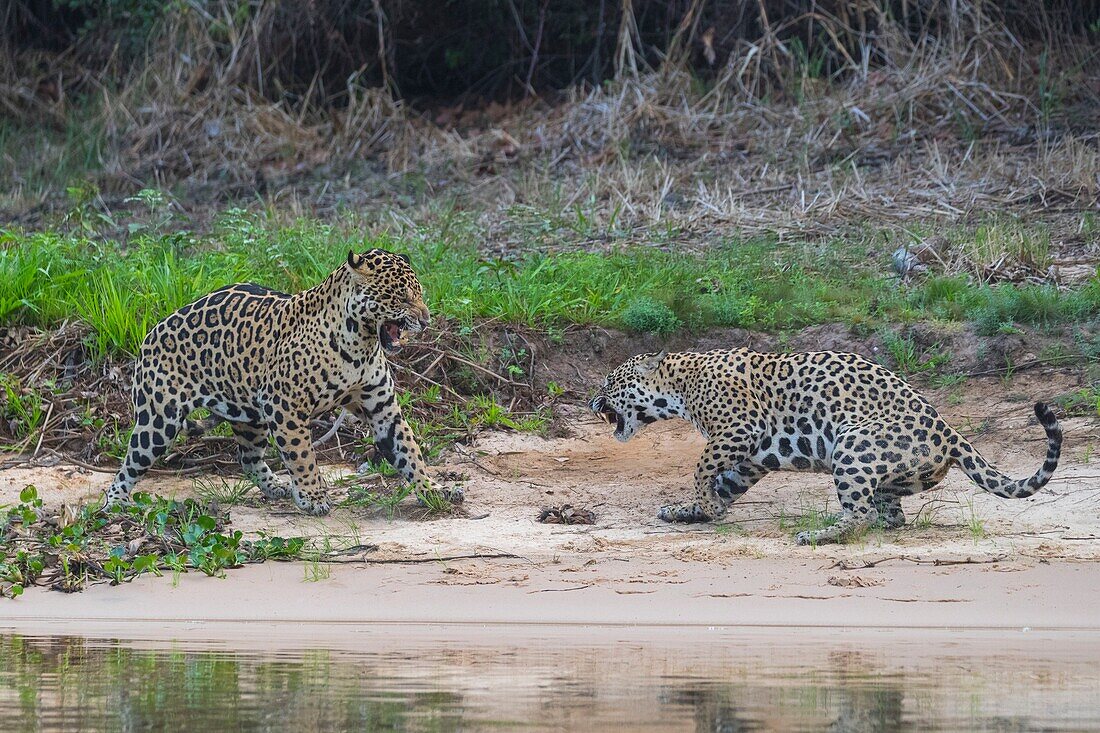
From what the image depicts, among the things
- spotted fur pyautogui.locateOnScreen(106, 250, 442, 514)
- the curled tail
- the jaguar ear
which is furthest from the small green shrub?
the curled tail

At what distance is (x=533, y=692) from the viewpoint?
5.38 meters

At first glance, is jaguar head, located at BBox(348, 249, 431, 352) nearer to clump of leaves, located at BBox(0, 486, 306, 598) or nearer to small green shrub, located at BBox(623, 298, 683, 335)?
clump of leaves, located at BBox(0, 486, 306, 598)

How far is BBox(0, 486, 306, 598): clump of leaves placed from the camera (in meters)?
7.50

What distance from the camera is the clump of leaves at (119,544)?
7504mm

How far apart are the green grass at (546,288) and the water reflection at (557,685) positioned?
166 inches

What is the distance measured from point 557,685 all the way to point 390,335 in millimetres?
3353

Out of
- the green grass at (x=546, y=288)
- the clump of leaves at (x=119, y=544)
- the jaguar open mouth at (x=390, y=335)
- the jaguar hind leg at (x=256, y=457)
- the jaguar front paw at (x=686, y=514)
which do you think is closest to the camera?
the clump of leaves at (x=119, y=544)

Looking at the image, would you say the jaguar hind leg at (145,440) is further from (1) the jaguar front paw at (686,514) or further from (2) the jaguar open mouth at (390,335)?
(1) the jaguar front paw at (686,514)

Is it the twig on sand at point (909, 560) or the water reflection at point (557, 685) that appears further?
the twig on sand at point (909, 560)

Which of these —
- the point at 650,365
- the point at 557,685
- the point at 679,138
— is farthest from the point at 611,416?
the point at 679,138

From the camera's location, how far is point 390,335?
842 centimetres

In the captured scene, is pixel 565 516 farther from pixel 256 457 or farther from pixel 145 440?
pixel 145 440

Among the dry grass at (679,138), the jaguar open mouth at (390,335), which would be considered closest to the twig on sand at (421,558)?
the jaguar open mouth at (390,335)

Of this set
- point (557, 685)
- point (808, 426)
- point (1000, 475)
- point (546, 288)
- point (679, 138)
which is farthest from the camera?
point (679, 138)
